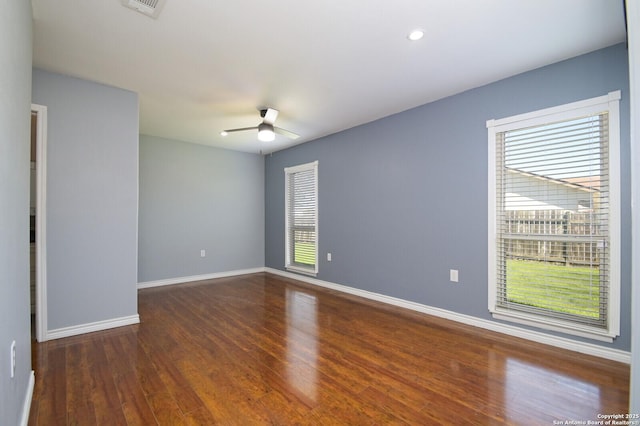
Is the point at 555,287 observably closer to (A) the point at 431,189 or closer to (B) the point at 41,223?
(A) the point at 431,189

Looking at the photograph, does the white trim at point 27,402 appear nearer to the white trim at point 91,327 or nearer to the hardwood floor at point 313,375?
the hardwood floor at point 313,375

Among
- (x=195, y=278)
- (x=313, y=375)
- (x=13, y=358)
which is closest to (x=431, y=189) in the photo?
(x=313, y=375)

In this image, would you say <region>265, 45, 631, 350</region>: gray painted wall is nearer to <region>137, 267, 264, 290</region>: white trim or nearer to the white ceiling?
the white ceiling

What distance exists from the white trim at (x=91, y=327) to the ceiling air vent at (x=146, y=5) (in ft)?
9.46

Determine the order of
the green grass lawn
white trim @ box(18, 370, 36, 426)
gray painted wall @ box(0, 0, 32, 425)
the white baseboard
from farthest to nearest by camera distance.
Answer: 1. the green grass lawn
2. the white baseboard
3. white trim @ box(18, 370, 36, 426)
4. gray painted wall @ box(0, 0, 32, 425)

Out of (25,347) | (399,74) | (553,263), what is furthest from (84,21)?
(553,263)

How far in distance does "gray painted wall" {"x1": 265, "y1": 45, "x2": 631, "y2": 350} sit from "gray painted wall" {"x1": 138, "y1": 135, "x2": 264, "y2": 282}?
5.99 ft

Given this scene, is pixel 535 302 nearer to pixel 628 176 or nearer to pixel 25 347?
pixel 628 176

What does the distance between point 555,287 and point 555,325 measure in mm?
334

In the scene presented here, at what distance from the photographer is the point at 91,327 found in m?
2.92

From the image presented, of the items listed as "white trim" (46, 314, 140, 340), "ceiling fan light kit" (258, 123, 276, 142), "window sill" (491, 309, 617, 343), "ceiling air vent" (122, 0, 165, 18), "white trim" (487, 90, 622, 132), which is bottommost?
"white trim" (46, 314, 140, 340)

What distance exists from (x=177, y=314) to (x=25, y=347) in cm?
171

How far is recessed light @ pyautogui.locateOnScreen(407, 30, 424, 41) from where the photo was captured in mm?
2167

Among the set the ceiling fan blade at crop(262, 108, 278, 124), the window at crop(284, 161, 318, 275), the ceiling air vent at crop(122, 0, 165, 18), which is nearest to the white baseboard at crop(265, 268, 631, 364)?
the window at crop(284, 161, 318, 275)
